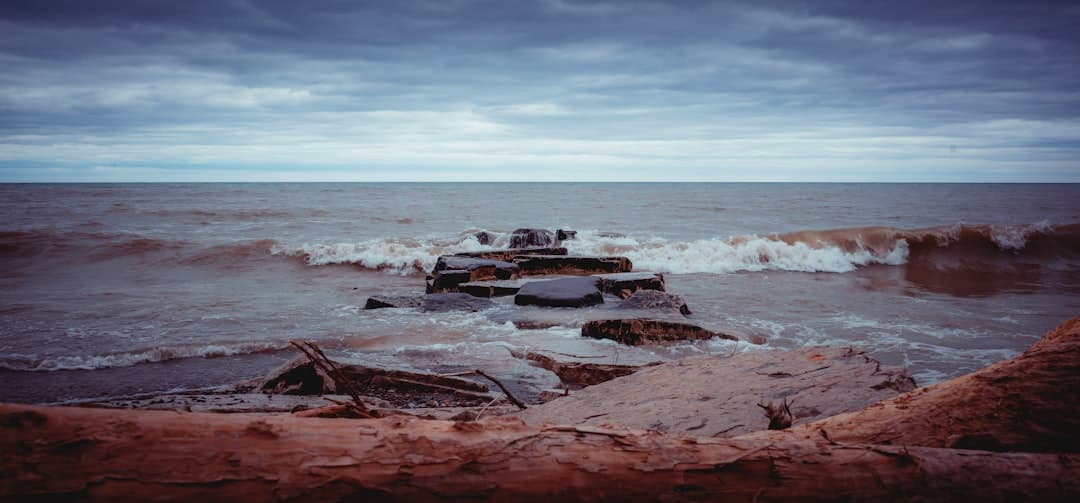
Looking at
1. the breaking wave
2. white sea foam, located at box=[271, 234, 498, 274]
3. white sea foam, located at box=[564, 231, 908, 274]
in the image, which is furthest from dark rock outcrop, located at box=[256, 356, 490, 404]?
white sea foam, located at box=[564, 231, 908, 274]

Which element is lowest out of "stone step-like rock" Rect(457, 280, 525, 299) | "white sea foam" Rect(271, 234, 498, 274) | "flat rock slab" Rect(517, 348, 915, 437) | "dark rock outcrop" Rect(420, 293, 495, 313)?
"white sea foam" Rect(271, 234, 498, 274)

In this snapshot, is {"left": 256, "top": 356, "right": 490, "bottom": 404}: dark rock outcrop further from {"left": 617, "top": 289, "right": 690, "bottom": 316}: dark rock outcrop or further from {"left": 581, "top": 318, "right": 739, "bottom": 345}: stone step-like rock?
{"left": 617, "top": 289, "right": 690, "bottom": 316}: dark rock outcrop

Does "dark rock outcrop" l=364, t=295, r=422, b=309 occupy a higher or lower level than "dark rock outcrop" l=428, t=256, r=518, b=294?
lower

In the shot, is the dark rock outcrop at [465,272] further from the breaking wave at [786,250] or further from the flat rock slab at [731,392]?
the flat rock slab at [731,392]

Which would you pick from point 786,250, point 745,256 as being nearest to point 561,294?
point 745,256

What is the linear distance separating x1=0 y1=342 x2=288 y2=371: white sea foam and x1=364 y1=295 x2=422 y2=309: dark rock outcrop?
1852mm

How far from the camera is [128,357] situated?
6715mm

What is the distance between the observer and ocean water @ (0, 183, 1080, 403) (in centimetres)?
656

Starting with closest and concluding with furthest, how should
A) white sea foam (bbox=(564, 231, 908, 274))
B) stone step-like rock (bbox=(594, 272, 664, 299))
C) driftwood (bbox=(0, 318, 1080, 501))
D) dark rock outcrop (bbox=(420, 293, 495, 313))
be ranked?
driftwood (bbox=(0, 318, 1080, 501)), dark rock outcrop (bbox=(420, 293, 495, 313)), stone step-like rock (bbox=(594, 272, 664, 299)), white sea foam (bbox=(564, 231, 908, 274))

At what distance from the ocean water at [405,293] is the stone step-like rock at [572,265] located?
141cm

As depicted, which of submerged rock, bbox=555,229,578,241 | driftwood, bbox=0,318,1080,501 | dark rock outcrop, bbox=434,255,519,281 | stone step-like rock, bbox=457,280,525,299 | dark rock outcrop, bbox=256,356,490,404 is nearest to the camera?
driftwood, bbox=0,318,1080,501

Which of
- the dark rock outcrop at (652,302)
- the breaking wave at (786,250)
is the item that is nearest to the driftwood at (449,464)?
the dark rock outcrop at (652,302)

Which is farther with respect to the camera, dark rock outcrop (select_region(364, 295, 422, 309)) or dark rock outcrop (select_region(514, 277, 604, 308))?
dark rock outcrop (select_region(364, 295, 422, 309))

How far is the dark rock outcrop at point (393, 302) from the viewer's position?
8836 millimetres
